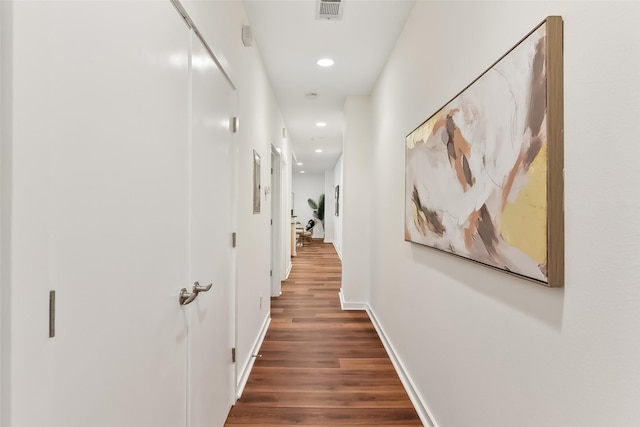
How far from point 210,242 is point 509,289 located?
129 cm

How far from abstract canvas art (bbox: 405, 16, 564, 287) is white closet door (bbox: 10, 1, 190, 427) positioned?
114cm

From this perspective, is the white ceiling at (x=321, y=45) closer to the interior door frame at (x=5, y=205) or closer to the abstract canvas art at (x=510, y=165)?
the abstract canvas art at (x=510, y=165)

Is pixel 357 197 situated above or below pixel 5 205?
above

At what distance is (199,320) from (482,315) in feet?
3.95

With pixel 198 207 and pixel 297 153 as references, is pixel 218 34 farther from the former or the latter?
pixel 297 153

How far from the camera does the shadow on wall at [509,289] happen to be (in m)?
0.93

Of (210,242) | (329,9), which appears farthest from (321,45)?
(210,242)

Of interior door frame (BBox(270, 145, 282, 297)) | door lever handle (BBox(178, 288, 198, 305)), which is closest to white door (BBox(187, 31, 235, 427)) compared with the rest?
door lever handle (BBox(178, 288, 198, 305))

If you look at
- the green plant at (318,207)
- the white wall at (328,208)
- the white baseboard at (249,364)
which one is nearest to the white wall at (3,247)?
the white baseboard at (249,364)

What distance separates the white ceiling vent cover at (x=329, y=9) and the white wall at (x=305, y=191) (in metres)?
10.00

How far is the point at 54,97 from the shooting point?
62cm

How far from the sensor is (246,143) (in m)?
2.36

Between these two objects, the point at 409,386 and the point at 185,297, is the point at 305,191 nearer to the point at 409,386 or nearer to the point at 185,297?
the point at 409,386

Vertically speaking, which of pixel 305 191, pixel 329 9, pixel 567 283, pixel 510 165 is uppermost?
pixel 329 9
